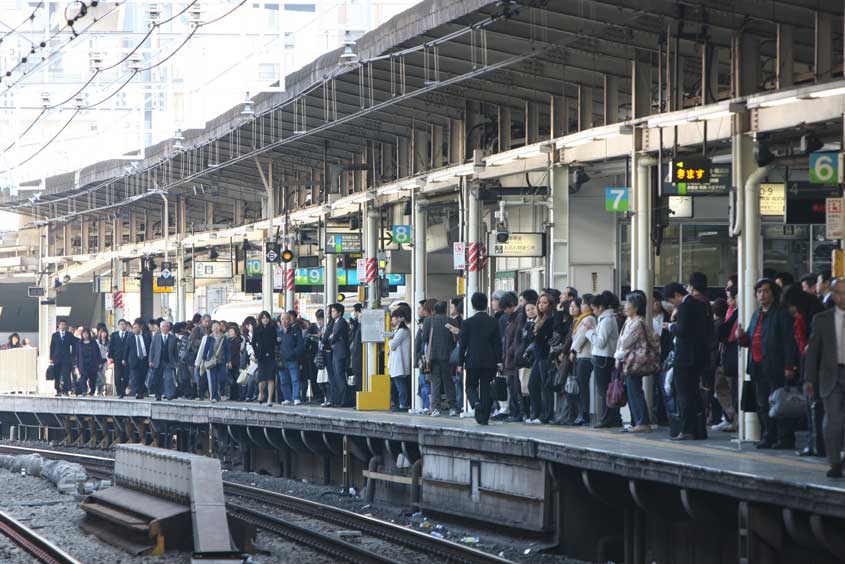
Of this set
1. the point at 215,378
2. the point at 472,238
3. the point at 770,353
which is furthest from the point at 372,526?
the point at 215,378

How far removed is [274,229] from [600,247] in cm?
1372

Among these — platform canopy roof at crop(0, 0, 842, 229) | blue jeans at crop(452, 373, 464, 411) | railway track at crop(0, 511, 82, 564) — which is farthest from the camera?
blue jeans at crop(452, 373, 464, 411)

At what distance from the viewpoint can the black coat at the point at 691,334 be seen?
14.9 m

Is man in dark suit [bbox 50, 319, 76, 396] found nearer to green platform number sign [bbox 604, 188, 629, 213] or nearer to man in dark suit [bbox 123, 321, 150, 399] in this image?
man in dark suit [bbox 123, 321, 150, 399]

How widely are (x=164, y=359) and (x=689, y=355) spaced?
1791 centimetres

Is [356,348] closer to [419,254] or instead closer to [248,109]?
[419,254]

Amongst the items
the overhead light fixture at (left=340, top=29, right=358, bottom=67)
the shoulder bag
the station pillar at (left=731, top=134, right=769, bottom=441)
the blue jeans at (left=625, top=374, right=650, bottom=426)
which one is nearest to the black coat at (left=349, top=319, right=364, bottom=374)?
the overhead light fixture at (left=340, top=29, right=358, bottom=67)

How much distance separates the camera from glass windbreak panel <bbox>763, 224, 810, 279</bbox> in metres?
23.5

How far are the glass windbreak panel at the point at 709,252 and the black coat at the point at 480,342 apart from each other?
7.84 meters

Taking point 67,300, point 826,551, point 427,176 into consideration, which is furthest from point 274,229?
point 67,300

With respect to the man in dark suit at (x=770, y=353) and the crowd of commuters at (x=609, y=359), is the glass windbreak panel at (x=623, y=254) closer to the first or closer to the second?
the crowd of commuters at (x=609, y=359)

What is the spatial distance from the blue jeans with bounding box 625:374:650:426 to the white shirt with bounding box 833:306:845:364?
4719mm

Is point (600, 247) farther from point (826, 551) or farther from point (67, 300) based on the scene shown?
point (67, 300)

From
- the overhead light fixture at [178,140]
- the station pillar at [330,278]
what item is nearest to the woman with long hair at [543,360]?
the station pillar at [330,278]
